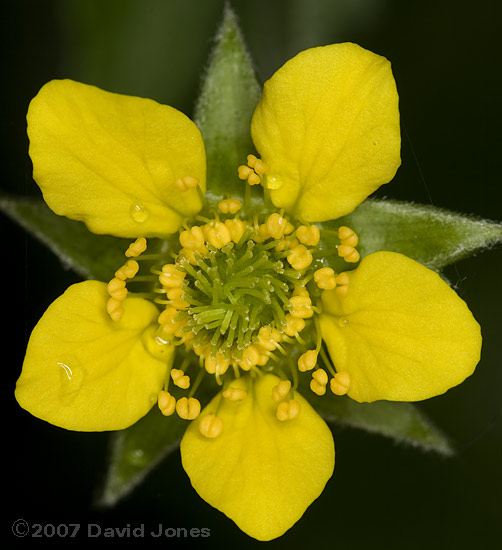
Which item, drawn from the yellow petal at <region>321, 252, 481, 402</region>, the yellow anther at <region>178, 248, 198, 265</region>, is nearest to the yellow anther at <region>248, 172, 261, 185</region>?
the yellow anther at <region>178, 248, 198, 265</region>

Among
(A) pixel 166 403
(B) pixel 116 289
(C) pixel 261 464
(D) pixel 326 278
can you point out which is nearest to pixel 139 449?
(A) pixel 166 403

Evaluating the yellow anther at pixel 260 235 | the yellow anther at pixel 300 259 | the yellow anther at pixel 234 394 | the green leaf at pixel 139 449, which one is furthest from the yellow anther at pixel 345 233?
the green leaf at pixel 139 449

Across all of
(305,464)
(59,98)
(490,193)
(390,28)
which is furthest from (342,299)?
(390,28)

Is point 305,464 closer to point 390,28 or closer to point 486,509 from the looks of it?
point 486,509

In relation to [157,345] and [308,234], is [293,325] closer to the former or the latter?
[308,234]

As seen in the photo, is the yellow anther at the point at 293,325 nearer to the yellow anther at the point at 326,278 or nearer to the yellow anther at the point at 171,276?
the yellow anther at the point at 326,278

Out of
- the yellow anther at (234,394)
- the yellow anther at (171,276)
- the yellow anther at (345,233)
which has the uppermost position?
the yellow anther at (345,233)
